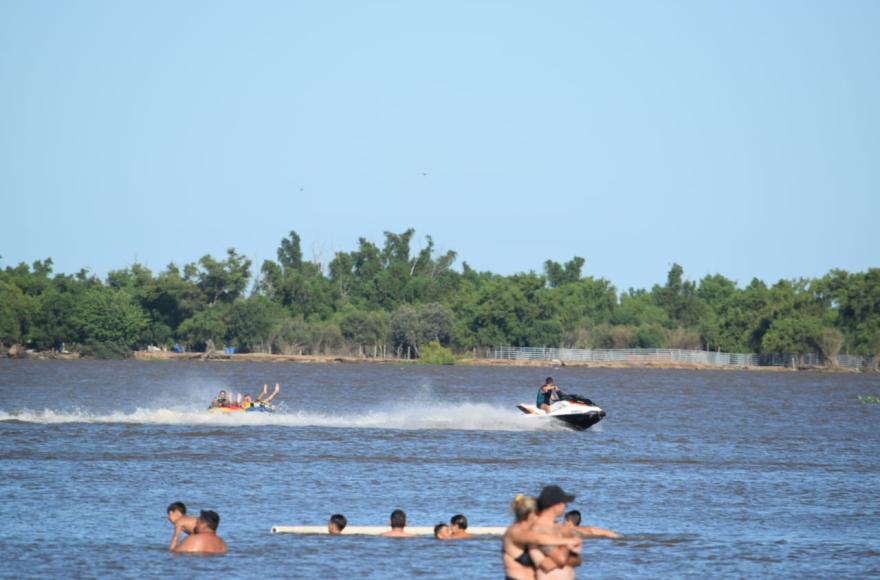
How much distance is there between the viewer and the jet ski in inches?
1816

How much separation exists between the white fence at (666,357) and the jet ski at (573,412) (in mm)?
105511

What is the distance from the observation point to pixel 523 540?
1354 centimetres

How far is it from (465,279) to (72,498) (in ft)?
534

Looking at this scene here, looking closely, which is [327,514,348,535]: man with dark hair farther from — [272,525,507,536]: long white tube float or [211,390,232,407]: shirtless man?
[211,390,232,407]: shirtless man

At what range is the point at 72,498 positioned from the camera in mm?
27797

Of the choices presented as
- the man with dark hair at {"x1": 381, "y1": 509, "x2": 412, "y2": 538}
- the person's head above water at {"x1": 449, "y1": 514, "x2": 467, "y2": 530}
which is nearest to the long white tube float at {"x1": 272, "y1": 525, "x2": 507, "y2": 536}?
the man with dark hair at {"x1": 381, "y1": 509, "x2": 412, "y2": 538}

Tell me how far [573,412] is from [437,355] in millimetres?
105820

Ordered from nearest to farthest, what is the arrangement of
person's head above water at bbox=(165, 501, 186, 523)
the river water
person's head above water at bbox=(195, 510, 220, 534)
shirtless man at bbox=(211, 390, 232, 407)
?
person's head above water at bbox=(195, 510, 220, 534)
person's head above water at bbox=(165, 501, 186, 523)
the river water
shirtless man at bbox=(211, 390, 232, 407)

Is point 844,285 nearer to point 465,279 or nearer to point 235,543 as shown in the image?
point 465,279

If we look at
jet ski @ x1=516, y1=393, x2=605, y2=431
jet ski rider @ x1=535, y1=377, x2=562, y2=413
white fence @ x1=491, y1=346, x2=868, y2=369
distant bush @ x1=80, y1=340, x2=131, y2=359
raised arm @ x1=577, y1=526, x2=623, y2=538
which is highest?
white fence @ x1=491, y1=346, x2=868, y2=369

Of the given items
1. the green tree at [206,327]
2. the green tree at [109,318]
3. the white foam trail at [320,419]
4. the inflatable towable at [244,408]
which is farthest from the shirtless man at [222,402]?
the green tree at [109,318]

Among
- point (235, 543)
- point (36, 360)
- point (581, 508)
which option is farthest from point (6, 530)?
point (36, 360)

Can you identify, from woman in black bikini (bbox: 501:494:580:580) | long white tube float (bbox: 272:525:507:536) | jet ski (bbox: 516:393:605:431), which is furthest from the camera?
jet ski (bbox: 516:393:605:431)

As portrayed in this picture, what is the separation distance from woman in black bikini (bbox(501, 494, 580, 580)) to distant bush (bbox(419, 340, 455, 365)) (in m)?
138
